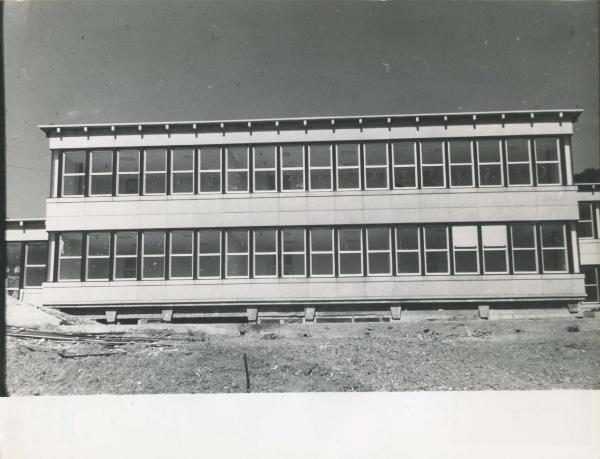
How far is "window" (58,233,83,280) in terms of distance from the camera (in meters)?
11.7

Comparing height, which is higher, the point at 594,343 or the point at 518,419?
the point at 594,343

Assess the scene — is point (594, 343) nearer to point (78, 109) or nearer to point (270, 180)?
point (270, 180)

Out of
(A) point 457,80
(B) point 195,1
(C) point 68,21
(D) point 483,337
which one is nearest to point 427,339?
(D) point 483,337

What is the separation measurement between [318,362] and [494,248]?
6377 millimetres

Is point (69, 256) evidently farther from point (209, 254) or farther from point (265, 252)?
point (265, 252)

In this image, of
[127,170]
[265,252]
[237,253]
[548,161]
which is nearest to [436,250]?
[548,161]

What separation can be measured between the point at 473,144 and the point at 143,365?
9.05m

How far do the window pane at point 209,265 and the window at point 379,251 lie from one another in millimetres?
3869

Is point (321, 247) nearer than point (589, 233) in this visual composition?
No

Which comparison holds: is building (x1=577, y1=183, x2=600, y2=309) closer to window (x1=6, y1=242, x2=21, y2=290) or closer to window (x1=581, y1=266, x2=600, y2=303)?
window (x1=581, y1=266, x2=600, y2=303)

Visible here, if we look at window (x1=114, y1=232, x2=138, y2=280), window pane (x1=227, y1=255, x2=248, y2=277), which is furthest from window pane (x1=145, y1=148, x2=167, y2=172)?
window pane (x1=227, y1=255, x2=248, y2=277)

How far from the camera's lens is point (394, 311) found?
11.5m

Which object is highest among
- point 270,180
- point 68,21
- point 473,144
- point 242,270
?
point 68,21

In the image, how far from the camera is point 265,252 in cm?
1199
